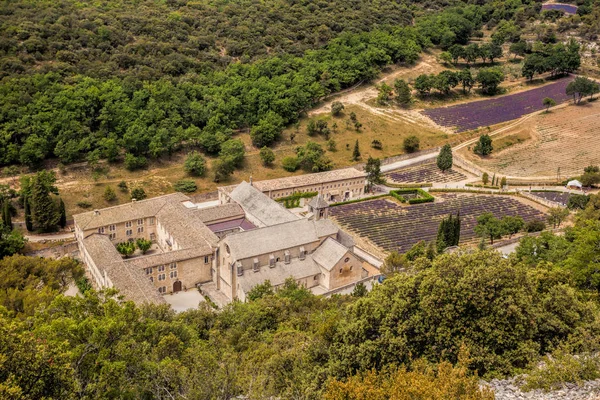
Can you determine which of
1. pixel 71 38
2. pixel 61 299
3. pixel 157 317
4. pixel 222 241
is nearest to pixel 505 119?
pixel 222 241

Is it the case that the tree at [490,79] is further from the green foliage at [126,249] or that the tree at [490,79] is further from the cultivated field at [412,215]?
the green foliage at [126,249]

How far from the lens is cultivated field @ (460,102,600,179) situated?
95.5m

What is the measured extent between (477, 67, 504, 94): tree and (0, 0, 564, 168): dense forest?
15.9m

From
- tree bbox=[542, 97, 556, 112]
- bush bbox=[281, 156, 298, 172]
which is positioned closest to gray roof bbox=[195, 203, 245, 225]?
bush bbox=[281, 156, 298, 172]

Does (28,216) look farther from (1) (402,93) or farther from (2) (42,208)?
(1) (402,93)

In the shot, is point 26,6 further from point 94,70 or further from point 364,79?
point 364,79

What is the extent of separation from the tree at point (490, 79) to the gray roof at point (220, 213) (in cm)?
7039

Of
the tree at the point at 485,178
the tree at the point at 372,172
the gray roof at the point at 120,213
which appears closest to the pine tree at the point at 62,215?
the gray roof at the point at 120,213

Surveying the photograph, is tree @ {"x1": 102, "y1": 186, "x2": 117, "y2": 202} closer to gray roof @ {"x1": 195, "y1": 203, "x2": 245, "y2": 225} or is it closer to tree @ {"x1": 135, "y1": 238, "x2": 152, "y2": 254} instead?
tree @ {"x1": 135, "y1": 238, "x2": 152, "y2": 254}

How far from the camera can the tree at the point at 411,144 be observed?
98.7 m

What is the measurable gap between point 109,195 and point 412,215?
4025 cm

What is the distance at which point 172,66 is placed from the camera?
328 ft

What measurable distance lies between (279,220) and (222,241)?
8.70m

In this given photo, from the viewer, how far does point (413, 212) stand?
7906 cm
